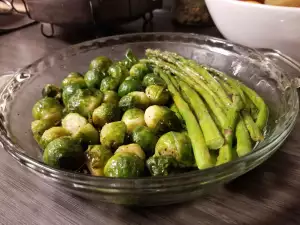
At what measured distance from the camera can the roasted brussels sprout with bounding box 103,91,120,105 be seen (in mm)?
1202

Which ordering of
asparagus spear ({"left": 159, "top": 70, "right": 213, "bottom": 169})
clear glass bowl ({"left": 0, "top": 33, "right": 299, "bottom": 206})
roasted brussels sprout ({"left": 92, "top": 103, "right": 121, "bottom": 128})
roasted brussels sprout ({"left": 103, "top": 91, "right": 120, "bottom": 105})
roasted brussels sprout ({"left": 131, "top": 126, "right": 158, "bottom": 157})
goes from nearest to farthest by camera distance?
1. clear glass bowl ({"left": 0, "top": 33, "right": 299, "bottom": 206})
2. asparagus spear ({"left": 159, "top": 70, "right": 213, "bottom": 169})
3. roasted brussels sprout ({"left": 131, "top": 126, "right": 158, "bottom": 157})
4. roasted brussels sprout ({"left": 92, "top": 103, "right": 121, "bottom": 128})
5. roasted brussels sprout ({"left": 103, "top": 91, "right": 120, "bottom": 105})

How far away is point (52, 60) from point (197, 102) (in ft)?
2.08

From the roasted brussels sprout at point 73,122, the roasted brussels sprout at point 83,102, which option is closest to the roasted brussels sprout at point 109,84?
the roasted brussels sprout at point 83,102

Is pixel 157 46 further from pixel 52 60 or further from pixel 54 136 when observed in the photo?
pixel 54 136

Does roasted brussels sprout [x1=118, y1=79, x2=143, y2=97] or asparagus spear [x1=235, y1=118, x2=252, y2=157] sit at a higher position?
asparagus spear [x1=235, y1=118, x2=252, y2=157]

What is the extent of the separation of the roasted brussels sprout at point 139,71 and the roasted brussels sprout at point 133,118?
240 millimetres

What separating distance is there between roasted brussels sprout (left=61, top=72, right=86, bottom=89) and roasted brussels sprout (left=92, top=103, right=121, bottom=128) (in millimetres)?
198

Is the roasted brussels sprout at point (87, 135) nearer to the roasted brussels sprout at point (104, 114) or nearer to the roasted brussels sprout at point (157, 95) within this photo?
the roasted brussels sprout at point (104, 114)

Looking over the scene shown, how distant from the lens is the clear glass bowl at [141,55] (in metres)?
0.77

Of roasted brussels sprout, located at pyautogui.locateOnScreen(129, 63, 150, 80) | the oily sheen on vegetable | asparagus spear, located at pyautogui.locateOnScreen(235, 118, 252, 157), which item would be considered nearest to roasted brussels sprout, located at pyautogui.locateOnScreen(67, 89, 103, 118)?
the oily sheen on vegetable

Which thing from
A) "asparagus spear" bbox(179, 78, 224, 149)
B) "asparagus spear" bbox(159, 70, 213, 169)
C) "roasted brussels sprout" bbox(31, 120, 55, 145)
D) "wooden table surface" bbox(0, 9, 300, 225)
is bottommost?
"wooden table surface" bbox(0, 9, 300, 225)

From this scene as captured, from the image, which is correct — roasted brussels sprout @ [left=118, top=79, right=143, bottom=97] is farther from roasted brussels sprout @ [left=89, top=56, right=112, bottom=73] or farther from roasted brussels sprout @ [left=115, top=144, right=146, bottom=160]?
roasted brussels sprout @ [left=115, top=144, right=146, bottom=160]

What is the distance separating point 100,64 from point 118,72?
0.31 feet

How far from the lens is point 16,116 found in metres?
1.15
